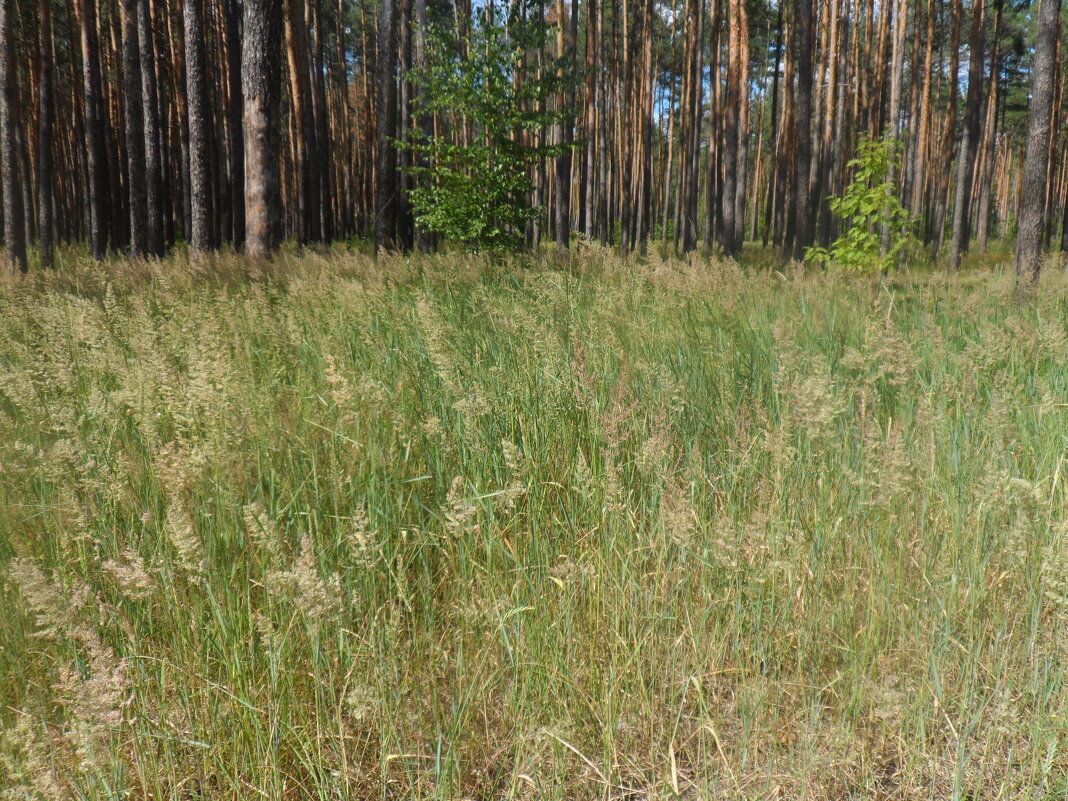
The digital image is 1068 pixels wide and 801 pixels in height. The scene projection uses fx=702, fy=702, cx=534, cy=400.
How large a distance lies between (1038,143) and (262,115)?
29.1 ft

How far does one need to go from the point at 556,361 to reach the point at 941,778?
1971mm

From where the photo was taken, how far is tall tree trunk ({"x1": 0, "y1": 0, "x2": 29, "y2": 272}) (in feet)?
33.9

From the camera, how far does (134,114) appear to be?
500 inches

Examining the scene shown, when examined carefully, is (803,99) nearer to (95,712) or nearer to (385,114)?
(385,114)

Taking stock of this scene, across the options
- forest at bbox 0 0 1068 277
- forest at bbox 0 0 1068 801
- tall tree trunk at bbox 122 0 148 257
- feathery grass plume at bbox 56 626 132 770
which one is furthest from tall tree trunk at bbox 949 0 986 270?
feathery grass plume at bbox 56 626 132 770

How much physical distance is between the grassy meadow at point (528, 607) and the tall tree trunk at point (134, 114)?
11008 millimetres

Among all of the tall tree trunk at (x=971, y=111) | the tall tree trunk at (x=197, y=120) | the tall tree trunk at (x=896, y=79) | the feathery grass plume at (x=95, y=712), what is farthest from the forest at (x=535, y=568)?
the tall tree trunk at (x=971, y=111)

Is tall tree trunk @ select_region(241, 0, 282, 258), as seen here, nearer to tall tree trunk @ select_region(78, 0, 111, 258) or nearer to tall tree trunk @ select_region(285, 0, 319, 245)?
tall tree trunk @ select_region(78, 0, 111, 258)

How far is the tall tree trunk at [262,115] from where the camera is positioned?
26.7ft

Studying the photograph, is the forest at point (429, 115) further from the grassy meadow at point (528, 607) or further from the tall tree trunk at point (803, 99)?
the grassy meadow at point (528, 607)

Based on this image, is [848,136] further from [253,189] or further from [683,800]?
[683,800]

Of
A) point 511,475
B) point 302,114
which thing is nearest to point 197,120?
point 302,114

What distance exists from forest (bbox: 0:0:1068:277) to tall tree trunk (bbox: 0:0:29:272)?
1.6 inches

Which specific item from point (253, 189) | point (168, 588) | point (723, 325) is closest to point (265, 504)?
point (168, 588)
